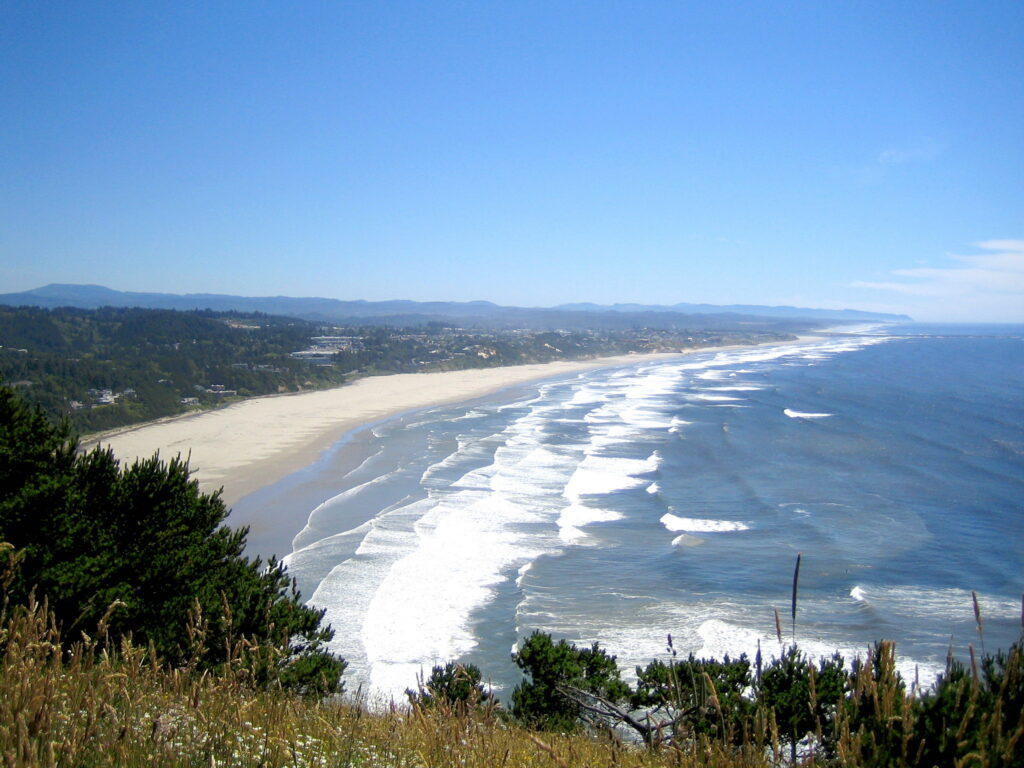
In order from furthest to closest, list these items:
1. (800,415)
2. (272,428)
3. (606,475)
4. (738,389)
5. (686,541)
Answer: (738,389) → (800,415) → (272,428) → (606,475) → (686,541)

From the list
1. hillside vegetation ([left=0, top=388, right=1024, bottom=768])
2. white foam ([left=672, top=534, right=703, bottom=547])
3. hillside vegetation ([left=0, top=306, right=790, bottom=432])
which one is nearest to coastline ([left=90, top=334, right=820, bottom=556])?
hillside vegetation ([left=0, top=388, right=1024, bottom=768])

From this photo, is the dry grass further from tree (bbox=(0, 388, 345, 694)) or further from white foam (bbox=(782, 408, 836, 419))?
white foam (bbox=(782, 408, 836, 419))

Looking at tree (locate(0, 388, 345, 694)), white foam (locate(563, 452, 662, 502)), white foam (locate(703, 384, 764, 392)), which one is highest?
tree (locate(0, 388, 345, 694))

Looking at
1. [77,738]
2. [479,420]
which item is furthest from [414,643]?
[479,420]

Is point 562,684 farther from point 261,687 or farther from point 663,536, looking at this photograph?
point 663,536

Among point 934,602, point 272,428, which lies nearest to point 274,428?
point 272,428

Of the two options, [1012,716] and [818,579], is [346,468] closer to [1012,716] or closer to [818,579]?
[818,579]

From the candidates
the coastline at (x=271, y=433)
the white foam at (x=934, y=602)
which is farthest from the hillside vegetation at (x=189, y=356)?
the white foam at (x=934, y=602)
